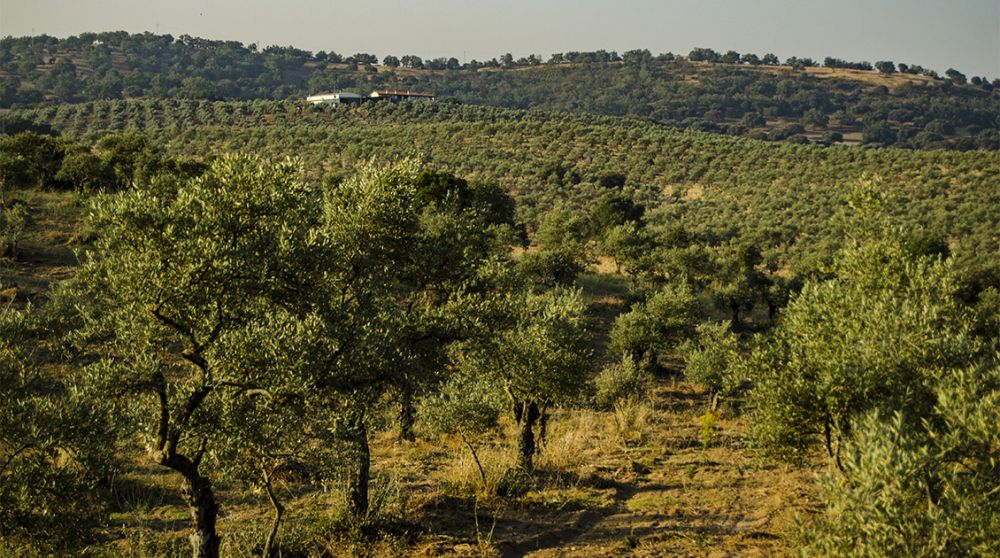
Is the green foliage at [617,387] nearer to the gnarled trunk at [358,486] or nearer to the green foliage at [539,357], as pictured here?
the green foliage at [539,357]

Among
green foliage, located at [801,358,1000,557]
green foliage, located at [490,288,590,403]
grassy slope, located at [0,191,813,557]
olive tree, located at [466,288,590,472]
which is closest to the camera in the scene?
green foliage, located at [801,358,1000,557]

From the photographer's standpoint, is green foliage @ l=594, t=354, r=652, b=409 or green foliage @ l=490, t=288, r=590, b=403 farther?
green foliage @ l=594, t=354, r=652, b=409

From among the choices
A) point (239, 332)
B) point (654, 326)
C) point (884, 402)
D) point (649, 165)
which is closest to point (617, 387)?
point (654, 326)

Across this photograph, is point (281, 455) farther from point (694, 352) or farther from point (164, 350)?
point (694, 352)

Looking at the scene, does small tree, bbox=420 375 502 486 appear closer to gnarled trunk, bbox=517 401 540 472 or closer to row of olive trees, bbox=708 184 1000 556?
gnarled trunk, bbox=517 401 540 472


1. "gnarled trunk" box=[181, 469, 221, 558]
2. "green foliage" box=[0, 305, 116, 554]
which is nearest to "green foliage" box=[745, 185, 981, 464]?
→ "gnarled trunk" box=[181, 469, 221, 558]

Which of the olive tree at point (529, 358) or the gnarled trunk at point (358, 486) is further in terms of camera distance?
the olive tree at point (529, 358)

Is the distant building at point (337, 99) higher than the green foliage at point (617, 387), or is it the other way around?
the distant building at point (337, 99)

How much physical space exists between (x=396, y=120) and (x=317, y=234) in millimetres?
110414

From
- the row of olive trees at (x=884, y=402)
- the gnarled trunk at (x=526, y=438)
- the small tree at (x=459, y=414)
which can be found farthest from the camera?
the gnarled trunk at (x=526, y=438)

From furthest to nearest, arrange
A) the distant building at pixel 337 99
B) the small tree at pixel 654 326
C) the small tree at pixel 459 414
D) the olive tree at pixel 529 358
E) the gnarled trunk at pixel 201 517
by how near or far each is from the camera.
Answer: the distant building at pixel 337 99
the small tree at pixel 654 326
the olive tree at pixel 529 358
the small tree at pixel 459 414
the gnarled trunk at pixel 201 517

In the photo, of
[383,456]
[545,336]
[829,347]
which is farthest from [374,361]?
[383,456]

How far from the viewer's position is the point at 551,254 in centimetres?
4478

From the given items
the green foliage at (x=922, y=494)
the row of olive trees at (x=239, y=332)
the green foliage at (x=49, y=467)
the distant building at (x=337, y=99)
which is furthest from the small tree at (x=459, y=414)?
the distant building at (x=337, y=99)
